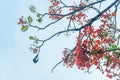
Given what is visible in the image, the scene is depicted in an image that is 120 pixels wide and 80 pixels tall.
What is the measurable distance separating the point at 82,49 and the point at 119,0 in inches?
79.0

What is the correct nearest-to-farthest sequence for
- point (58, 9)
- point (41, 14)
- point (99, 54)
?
point (99, 54) → point (41, 14) → point (58, 9)

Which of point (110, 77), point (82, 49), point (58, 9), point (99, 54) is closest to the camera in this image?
point (82, 49)

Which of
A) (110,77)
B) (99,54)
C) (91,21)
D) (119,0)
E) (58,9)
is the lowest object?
(110,77)

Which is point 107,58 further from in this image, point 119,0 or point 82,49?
point 119,0

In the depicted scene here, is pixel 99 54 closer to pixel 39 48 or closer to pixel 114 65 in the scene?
pixel 114 65

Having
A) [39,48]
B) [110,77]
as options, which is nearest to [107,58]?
[110,77]

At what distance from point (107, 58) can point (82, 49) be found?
181 centimetres

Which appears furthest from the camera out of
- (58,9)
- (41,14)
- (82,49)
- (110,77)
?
(58,9)

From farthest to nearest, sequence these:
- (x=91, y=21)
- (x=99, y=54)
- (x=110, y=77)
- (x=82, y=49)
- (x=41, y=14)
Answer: (x=110, y=77) → (x=41, y=14) → (x=99, y=54) → (x=82, y=49) → (x=91, y=21)

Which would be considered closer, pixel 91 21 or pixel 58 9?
pixel 91 21

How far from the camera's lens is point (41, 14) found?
38.4ft

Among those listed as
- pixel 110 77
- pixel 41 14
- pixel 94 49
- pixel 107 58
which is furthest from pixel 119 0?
pixel 110 77

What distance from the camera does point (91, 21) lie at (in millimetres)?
9062

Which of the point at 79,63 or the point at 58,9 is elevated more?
the point at 58,9
